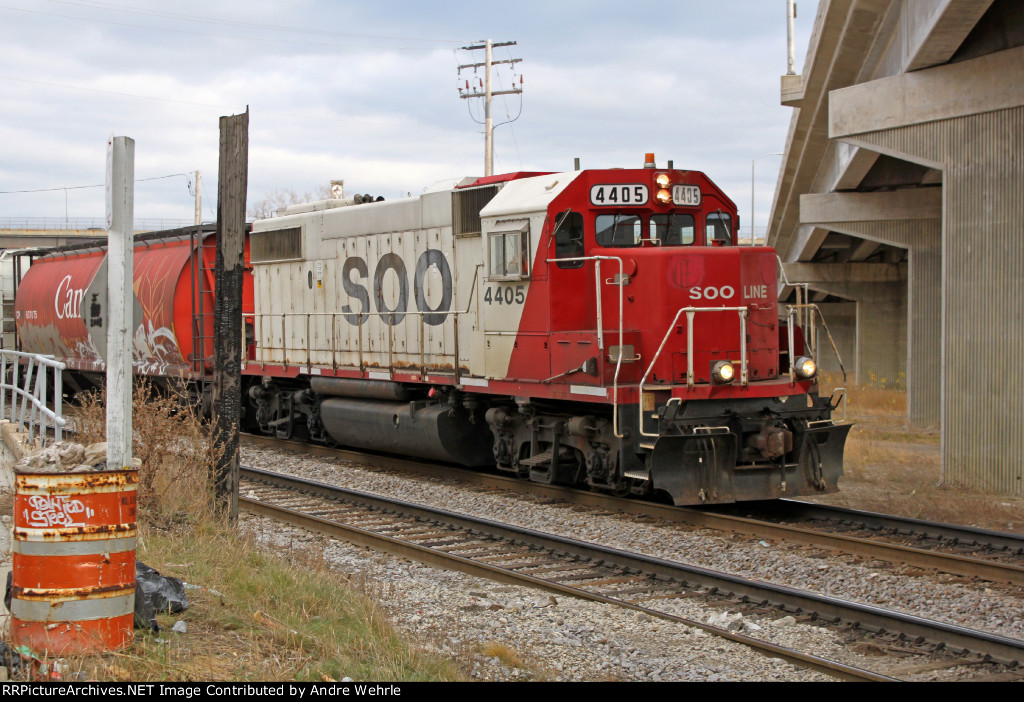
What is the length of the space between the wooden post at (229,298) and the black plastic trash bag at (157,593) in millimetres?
3501

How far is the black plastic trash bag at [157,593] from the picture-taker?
18.1ft

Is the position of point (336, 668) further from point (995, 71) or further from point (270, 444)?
point (270, 444)

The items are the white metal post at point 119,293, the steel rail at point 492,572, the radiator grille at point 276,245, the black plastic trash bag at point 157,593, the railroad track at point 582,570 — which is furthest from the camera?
the radiator grille at point 276,245

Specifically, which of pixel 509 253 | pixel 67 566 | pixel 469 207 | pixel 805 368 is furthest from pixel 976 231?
pixel 67 566

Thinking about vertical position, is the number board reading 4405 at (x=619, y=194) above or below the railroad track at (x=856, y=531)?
above

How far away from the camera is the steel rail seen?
229 inches

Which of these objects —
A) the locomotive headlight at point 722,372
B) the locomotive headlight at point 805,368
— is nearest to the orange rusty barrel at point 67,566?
the locomotive headlight at point 722,372

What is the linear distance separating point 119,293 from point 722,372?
646 centimetres

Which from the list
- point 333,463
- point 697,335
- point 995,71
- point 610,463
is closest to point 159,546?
point 610,463

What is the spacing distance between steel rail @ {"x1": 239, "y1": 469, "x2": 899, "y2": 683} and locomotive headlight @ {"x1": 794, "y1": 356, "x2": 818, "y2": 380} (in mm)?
4327

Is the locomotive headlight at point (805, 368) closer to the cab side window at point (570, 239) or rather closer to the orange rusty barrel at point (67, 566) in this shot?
the cab side window at point (570, 239)

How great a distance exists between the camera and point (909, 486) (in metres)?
12.9

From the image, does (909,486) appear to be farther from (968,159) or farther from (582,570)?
(582,570)
